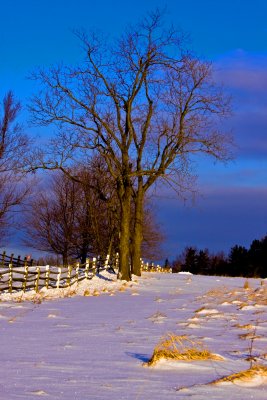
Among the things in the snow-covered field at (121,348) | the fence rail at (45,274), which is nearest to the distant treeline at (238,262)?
the fence rail at (45,274)

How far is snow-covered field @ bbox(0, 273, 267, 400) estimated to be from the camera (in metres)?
4.98

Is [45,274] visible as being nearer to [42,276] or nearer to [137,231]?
[42,276]

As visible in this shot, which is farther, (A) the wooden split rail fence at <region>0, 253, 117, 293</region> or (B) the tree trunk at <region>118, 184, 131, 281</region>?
(B) the tree trunk at <region>118, 184, 131, 281</region>

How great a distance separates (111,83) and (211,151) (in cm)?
563

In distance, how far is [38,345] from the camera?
8.17 meters

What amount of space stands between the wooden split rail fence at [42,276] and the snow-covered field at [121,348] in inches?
151

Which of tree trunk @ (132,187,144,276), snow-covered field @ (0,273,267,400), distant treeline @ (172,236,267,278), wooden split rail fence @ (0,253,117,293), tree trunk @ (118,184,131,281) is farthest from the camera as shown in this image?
distant treeline @ (172,236,267,278)

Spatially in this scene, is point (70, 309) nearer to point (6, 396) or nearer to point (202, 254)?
point (6, 396)

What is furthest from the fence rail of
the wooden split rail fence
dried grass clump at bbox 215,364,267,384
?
dried grass clump at bbox 215,364,267,384

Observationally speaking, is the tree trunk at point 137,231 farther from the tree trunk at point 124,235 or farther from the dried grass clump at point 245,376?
the dried grass clump at point 245,376

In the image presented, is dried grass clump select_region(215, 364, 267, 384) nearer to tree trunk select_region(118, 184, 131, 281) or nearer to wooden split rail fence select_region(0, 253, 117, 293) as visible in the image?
wooden split rail fence select_region(0, 253, 117, 293)

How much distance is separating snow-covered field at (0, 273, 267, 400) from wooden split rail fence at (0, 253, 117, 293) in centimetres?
385

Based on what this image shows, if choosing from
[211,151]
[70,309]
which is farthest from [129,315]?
[211,151]

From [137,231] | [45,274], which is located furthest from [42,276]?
[137,231]
